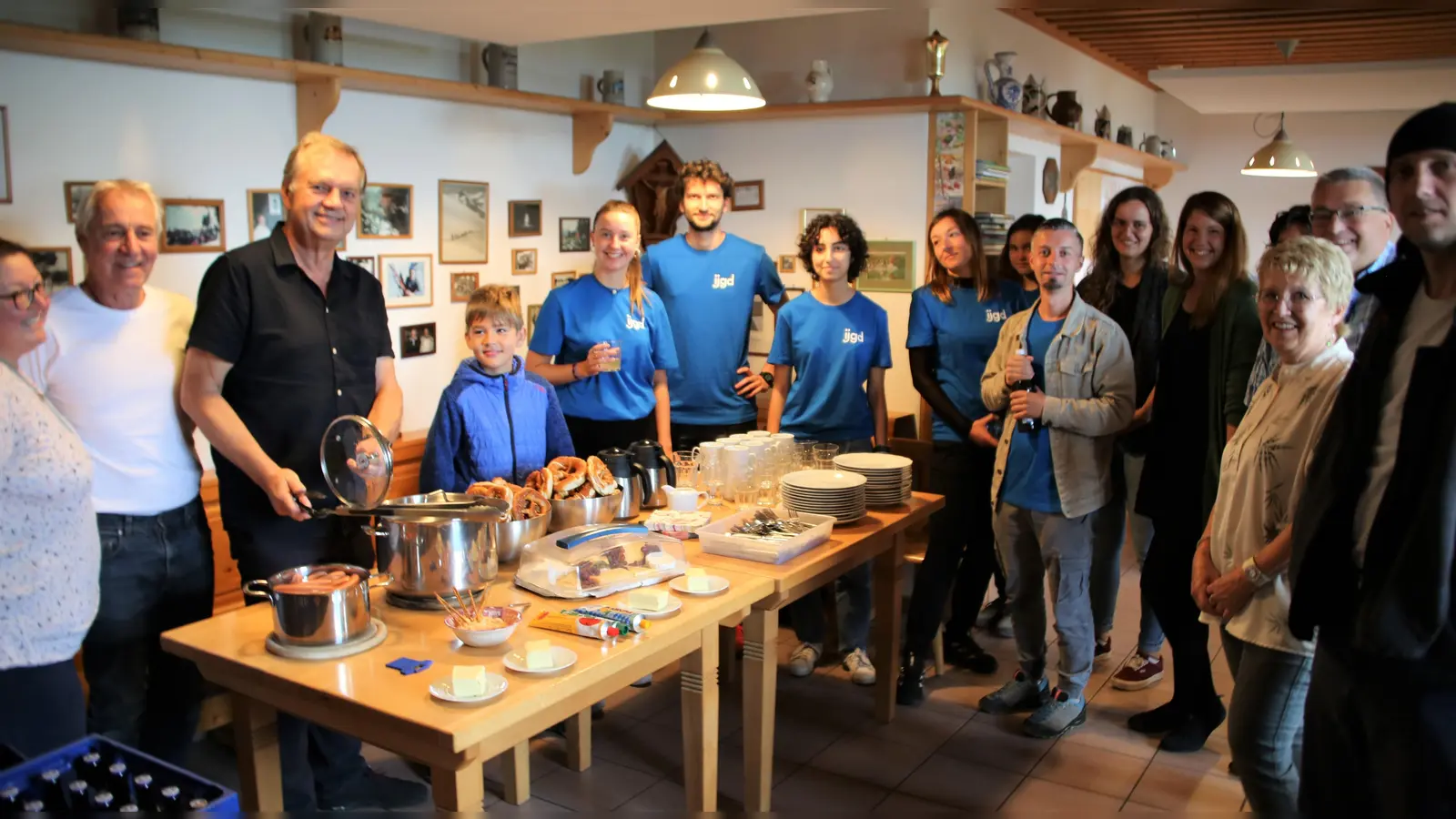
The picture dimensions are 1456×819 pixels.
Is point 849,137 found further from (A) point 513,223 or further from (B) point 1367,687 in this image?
(B) point 1367,687

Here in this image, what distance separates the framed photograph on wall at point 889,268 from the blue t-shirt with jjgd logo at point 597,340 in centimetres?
180

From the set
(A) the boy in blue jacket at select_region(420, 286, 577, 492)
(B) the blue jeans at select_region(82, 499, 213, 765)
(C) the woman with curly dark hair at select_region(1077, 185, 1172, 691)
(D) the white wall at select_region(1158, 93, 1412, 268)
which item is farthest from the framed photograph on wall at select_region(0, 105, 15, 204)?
(D) the white wall at select_region(1158, 93, 1412, 268)

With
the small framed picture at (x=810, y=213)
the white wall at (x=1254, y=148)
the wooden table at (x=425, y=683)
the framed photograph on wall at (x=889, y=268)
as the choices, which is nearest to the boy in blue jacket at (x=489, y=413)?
the wooden table at (x=425, y=683)

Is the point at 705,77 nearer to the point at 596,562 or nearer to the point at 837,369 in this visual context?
the point at 837,369

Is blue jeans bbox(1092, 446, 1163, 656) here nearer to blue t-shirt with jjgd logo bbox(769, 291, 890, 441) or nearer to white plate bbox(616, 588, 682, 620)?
blue t-shirt with jjgd logo bbox(769, 291, 890, 441)

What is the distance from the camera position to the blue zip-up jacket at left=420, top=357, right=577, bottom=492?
8.61 ft

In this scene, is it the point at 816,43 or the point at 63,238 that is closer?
the point at 63,238

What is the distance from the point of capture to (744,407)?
12.6 ft

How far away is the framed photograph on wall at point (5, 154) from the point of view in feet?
9.56

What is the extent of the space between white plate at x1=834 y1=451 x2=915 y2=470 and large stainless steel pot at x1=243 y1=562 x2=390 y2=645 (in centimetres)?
154

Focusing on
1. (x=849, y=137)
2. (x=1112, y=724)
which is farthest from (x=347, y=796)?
(x=849, y=137)

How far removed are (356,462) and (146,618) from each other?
1030mm

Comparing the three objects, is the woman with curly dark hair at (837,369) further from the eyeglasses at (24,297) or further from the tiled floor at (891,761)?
the eyeglasses at (24,297)

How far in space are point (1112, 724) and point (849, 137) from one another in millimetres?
3014
